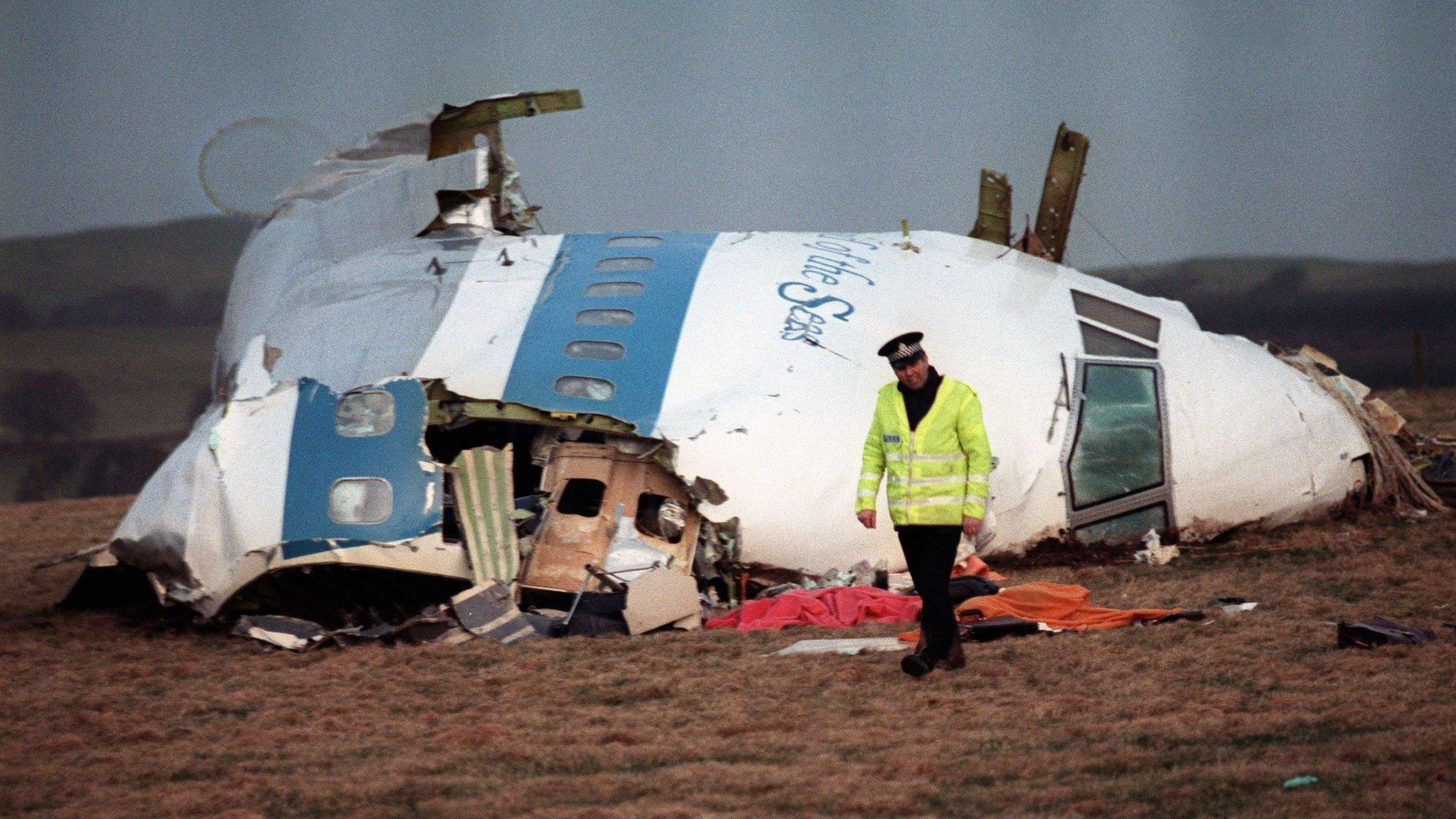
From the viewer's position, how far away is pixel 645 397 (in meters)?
11.2

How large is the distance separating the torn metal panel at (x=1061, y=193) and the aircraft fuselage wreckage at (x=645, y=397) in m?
0.03

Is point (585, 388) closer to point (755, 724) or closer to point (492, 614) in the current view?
point (492, 614)

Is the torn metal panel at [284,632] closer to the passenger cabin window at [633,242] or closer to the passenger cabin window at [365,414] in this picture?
the passenger cabin window at [365,414]

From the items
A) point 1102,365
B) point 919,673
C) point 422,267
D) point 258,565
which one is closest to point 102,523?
point 422,267

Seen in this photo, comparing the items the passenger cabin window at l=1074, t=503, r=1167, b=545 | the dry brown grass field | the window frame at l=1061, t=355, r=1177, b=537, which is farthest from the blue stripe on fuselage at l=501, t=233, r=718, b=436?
the passenger cabin window at l=1074, t=503, r=1167, b=545

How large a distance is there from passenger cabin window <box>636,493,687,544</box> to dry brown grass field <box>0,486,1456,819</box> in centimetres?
115

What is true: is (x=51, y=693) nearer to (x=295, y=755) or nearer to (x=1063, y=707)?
(x=295, y=755)

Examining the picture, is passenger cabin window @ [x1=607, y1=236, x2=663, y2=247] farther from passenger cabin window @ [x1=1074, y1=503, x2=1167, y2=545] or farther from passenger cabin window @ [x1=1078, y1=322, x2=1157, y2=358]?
passenger cabin window @ [x1=1074, y1=503, x2=1167, y2=545]

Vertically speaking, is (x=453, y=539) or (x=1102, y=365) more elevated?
(x=1102, y=365)

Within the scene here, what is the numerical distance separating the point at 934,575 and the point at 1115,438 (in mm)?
4333

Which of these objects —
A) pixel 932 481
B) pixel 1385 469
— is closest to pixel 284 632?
pixel 932 481

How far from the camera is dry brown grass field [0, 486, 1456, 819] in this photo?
6102mm

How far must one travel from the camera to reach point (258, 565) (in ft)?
34.3

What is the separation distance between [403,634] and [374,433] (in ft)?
4.75
